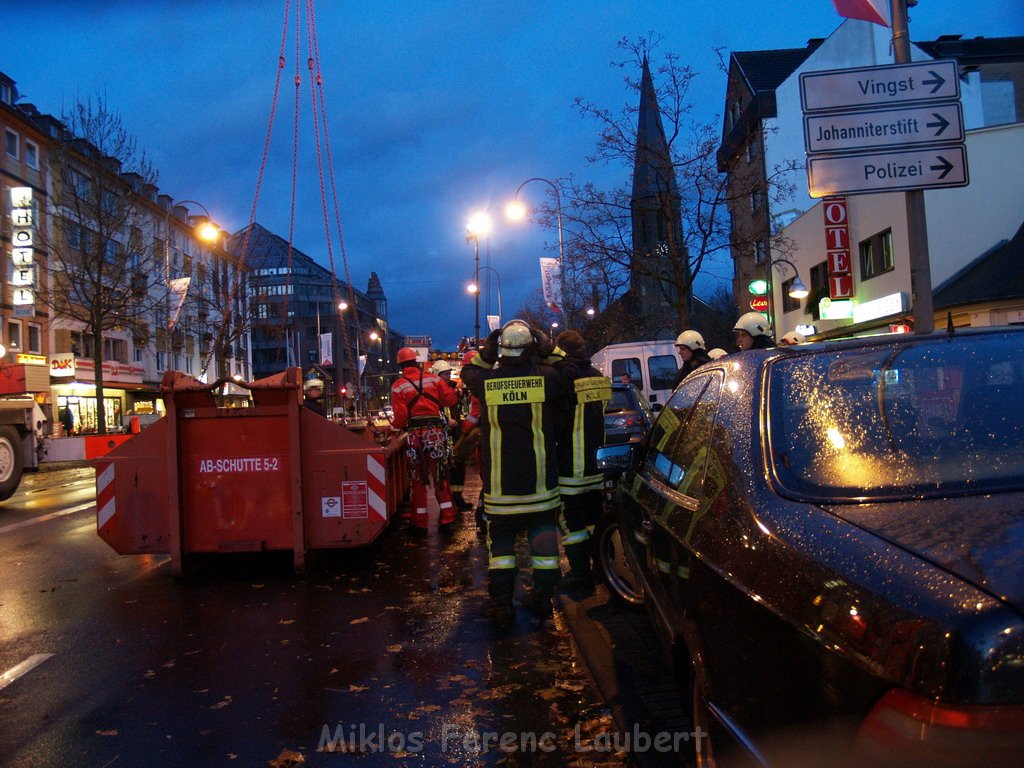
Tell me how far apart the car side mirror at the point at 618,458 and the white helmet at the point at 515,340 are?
1084 mm

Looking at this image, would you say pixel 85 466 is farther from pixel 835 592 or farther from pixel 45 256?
pixel 835 592

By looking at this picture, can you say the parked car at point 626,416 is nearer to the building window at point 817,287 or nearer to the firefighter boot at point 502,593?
the firefighter boot at point 502,593

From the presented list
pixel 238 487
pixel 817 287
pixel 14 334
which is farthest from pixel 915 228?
pixel 14 334

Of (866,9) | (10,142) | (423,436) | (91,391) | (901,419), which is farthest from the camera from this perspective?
(91,391)

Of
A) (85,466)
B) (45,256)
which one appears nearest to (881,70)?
(85,466)

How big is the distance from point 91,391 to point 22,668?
142ft

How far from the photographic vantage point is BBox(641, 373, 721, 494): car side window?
3131 millimetres

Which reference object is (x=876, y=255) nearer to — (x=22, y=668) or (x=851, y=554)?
(x=22, y=668)

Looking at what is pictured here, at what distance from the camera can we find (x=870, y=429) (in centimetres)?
257

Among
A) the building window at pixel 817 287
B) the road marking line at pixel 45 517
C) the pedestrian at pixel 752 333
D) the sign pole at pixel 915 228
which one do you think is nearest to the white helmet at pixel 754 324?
the pedestrian at pixel 752 333

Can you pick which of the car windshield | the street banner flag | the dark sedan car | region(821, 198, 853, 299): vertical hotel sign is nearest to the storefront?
region(821, 198, 853, 299): vertical hotel sign

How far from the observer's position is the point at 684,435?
353 cm

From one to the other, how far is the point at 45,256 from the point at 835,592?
44.0 metres

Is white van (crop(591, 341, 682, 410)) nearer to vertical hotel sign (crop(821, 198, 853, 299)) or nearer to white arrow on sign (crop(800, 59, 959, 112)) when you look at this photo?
vertical hotel sign (crop(821, 198, 853, 299))
